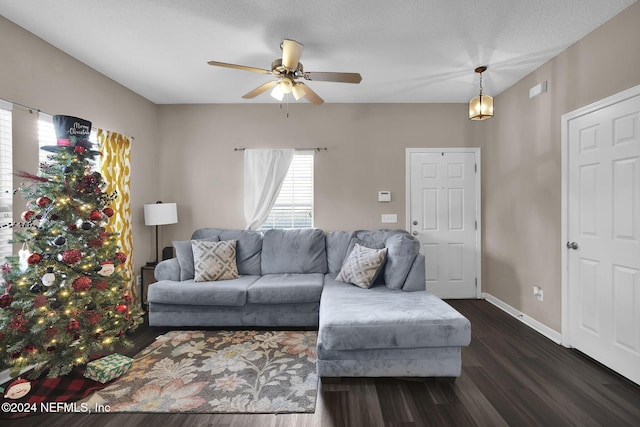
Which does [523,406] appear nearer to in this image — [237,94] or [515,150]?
[515,150]

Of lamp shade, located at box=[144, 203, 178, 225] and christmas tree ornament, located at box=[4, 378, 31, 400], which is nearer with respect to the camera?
christmas tree ornament, located at box=[4, 378, 31, 400]

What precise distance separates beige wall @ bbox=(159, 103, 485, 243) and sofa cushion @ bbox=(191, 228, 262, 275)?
336 millimetres

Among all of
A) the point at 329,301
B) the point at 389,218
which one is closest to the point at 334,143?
the point at 389,218

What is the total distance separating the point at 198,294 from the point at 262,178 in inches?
68.6

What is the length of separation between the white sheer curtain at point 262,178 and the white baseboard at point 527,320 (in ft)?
10.5

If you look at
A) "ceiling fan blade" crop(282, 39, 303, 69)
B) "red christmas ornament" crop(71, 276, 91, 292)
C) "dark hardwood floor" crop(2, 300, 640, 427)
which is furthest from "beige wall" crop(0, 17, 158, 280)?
"dark hardwood floor" crop(2, 300, 640, 427)

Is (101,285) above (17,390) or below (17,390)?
above

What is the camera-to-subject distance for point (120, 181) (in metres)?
3.59

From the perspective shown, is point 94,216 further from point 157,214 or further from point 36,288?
point 157,214

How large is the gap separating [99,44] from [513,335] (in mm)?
4746

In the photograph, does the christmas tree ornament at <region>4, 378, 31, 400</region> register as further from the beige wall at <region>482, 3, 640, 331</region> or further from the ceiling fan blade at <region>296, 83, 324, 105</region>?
the beige wall at <region>482, 3, 640, 331</region>

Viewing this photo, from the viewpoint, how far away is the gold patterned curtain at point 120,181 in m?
3.37

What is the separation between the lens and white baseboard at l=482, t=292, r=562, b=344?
2.98 m

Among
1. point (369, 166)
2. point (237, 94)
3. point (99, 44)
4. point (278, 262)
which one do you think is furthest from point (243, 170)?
point (99, 44)
